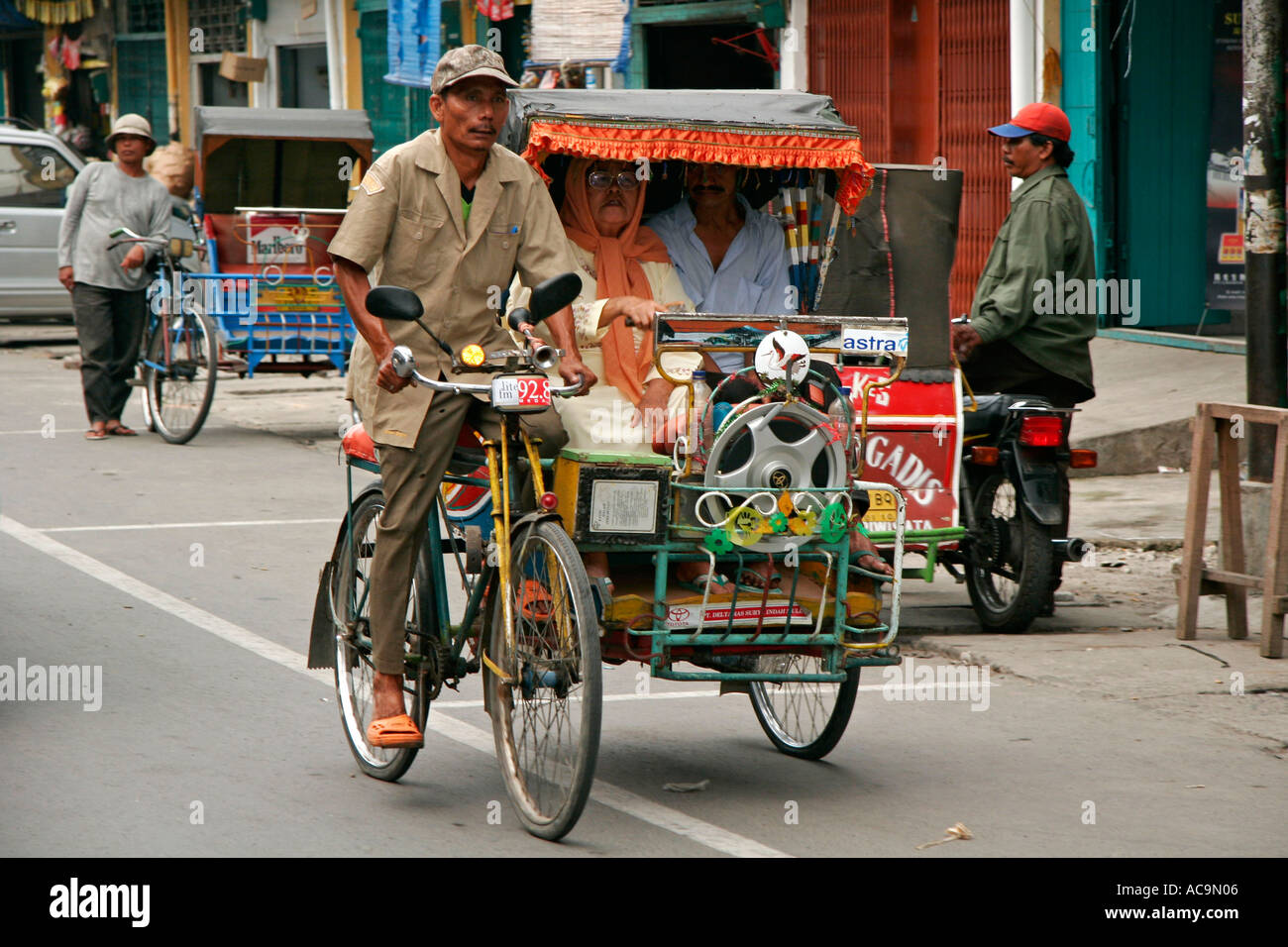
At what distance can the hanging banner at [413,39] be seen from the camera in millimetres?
19000

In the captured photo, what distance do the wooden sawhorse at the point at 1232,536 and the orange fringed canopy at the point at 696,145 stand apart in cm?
174

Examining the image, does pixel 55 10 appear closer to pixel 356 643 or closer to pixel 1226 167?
pixel 1226 167

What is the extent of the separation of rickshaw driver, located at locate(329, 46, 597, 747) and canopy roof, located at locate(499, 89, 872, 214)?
100 cm

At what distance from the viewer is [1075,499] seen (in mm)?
10164

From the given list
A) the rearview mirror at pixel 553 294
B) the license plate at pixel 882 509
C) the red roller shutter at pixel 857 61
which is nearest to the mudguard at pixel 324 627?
the rearview mirror at pixel 553 294

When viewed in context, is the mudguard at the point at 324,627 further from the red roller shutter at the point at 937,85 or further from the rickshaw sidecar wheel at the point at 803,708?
the red roller shutter at the point at 937,85

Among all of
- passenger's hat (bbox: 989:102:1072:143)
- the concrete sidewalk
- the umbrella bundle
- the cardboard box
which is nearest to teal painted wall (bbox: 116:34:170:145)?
the cardboard box

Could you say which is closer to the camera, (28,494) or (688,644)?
(688,644)

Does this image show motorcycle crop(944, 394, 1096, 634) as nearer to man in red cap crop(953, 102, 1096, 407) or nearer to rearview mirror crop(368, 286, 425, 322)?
man in red cap crop(953, 102, 1096, 407)

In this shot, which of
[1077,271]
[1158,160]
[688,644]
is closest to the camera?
[688,644]

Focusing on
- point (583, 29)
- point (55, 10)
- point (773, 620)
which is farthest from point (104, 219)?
point (55, 10)
